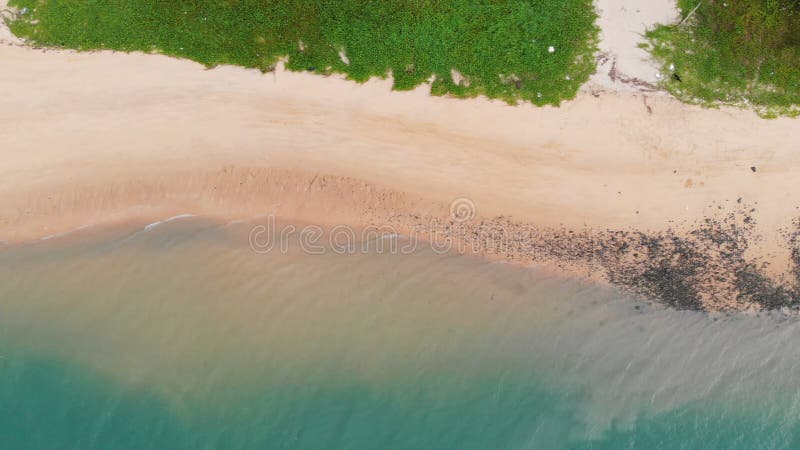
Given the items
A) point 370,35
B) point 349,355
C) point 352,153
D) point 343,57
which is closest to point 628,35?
point 370,35

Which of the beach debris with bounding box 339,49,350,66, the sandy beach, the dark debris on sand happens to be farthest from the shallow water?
the beach debris with bounding box 339,49,350,66

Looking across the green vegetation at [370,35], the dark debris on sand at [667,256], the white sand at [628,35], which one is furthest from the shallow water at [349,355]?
the white sand at [628,35]

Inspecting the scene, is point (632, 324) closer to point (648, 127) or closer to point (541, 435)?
point (541, 435)

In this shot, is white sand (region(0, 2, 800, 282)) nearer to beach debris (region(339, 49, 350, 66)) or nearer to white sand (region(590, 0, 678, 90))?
white sand (region(590, 0, 678, 90))

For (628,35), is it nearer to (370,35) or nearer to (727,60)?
(727,60)

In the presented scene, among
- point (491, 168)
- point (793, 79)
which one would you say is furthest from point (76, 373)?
point (793, 79)

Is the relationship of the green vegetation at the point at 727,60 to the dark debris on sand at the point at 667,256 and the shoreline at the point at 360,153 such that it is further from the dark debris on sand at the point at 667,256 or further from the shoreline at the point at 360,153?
the dark debris on sand at the point at 667,256
